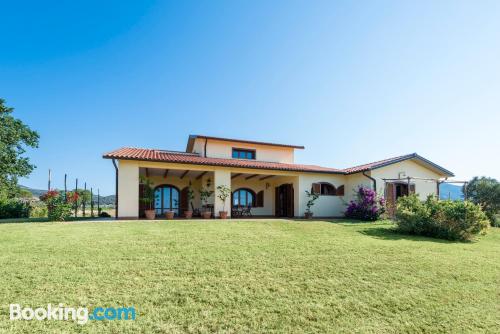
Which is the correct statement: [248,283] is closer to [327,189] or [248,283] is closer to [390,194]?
[327,189]

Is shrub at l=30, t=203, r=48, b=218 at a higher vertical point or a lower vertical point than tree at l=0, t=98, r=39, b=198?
lower

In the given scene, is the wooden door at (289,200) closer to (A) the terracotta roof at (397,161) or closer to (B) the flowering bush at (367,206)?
(B) the flowering bush at (367,206)

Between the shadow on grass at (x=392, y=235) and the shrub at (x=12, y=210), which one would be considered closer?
the shadow on grass at (x=392, y=235)

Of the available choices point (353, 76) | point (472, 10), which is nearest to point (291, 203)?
point (353, 76)

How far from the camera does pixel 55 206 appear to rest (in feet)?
40.3

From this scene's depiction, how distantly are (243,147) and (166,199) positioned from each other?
6456 mm

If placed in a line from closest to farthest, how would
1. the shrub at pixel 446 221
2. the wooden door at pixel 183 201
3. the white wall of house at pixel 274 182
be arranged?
the shrub at pixel 446 221 → the white wall of house at pixel 274 182 → the wooden door at pixel 183 201

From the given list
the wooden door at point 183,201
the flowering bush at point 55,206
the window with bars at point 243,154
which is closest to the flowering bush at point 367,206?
the window with bars at point 243,154

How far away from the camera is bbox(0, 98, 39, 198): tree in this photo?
23.6 m

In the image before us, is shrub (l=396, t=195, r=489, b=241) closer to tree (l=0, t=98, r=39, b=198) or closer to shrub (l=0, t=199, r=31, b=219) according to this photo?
shrub (l=0, t=199, r=31, b=219)

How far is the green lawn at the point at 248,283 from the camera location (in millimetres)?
4016

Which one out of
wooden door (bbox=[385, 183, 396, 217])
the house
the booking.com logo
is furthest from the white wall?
the booking.com logo

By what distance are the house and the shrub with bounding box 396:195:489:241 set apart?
11.8ft

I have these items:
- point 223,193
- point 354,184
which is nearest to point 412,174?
point 354,184
